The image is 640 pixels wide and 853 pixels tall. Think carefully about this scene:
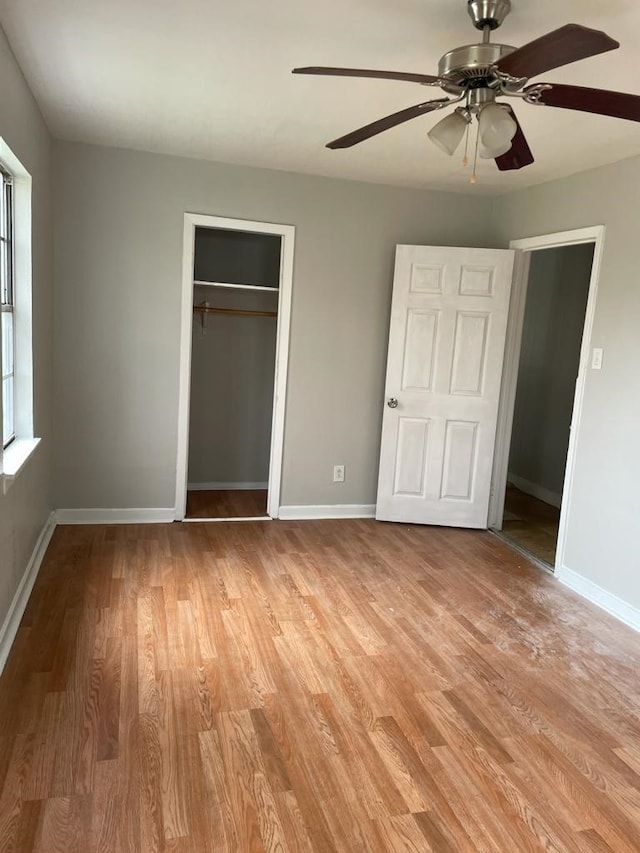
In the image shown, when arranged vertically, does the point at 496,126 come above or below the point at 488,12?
below

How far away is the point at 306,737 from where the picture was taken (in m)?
2.19

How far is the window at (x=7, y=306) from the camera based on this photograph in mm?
2920

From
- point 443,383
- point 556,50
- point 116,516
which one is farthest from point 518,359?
point 556,50

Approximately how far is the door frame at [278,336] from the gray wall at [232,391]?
0.78 meters

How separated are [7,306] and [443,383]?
2800 mm

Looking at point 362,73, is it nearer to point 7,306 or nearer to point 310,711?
point 7,306

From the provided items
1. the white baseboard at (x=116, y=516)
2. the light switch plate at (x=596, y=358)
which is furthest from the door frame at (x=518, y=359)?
the white baseboard at (x=116, y=516)

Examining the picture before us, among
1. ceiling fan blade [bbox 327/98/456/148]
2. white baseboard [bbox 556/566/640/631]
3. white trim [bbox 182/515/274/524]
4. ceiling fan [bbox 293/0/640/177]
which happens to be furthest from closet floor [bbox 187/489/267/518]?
ceiling fan [bbox 293/0/640/177]

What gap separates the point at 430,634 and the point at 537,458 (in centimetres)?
313

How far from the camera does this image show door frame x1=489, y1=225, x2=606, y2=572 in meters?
3.60

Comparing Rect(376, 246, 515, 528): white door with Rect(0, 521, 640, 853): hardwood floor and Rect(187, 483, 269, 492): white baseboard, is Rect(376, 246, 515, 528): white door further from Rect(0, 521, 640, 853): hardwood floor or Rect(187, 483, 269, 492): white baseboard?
Rect(187, 483, 269, 492): white baseboard

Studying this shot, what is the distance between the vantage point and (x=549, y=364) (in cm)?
554

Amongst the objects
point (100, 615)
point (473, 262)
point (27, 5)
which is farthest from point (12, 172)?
point (473, 262)

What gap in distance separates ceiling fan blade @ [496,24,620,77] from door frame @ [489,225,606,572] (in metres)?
2.11
